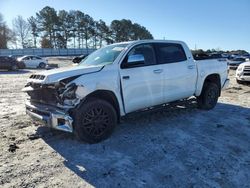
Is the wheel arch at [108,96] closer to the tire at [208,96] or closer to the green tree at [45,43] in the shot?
the tire at [208,96]

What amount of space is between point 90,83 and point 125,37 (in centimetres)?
7612

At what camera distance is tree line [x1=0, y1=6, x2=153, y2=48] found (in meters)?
73.9

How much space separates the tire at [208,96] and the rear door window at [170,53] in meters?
1.29

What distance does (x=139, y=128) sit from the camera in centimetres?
650

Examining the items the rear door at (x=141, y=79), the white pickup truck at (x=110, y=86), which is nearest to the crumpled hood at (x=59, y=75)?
the white pickup truck at (x=110, y=86)

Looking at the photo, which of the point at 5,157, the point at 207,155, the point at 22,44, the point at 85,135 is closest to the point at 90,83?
the point at 85,135

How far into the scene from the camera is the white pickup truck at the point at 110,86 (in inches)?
206

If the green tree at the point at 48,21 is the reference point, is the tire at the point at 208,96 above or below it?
below

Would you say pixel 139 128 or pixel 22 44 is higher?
pixel 22 44

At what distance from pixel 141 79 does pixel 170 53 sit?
136 centimetres

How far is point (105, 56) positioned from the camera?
6.48m

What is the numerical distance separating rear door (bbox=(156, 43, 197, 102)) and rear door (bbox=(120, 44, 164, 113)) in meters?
0.21

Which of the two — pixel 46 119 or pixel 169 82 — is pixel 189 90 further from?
pixel 46 119

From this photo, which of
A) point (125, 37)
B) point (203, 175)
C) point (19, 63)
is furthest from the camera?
point (125, 37)
